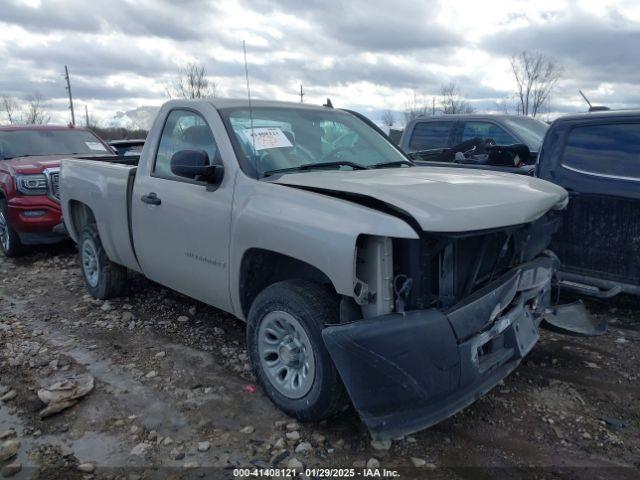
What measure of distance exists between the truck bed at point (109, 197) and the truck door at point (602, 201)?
378cm

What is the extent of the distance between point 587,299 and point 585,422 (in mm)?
2422

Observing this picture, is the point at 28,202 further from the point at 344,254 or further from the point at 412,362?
the point at 412,362

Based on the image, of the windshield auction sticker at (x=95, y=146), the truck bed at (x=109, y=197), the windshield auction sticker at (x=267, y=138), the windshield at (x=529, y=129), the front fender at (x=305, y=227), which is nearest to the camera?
the front fender at (x=305, y=227)

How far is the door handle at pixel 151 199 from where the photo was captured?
4.12 metres

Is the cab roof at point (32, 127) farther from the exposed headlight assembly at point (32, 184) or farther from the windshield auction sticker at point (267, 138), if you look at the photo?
the windshield auction sticker at point (267, 138)

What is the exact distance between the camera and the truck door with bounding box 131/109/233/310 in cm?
362

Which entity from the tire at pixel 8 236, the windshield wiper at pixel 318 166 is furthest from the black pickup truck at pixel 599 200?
the tire at pixel 8 236

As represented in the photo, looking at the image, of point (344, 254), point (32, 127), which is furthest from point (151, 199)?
point (32, 127)

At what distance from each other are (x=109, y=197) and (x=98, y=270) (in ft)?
3.18

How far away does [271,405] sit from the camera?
135 inches

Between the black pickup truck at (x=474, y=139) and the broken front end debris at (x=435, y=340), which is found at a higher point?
the black pickup truck at (x=474, y=139)

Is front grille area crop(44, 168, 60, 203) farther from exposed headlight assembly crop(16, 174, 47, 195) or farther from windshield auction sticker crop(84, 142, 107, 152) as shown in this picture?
windshield auction sticker crop(84, 142, 107, 152)

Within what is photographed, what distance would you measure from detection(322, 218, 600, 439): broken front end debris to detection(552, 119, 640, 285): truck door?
1.84m

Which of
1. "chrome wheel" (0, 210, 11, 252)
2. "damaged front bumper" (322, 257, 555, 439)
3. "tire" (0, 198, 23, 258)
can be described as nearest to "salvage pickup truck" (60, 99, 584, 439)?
"damaged front bumper" (322, 257, 555, 439)
